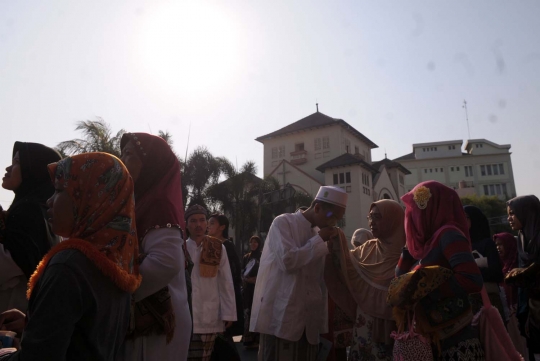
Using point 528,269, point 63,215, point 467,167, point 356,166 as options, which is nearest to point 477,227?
point 528,269

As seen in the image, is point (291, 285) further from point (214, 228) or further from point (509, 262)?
point (509, 262)

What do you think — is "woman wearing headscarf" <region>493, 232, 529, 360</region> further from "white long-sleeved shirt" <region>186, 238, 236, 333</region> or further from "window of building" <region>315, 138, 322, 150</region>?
"window of building" <region>315, 138, 322, 150</region>

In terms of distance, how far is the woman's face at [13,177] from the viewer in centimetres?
297

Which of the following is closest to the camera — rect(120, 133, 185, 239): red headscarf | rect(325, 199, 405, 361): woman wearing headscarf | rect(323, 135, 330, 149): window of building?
rect(120, 133, 185, 239): red headscarf

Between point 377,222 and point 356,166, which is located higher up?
point 356,166

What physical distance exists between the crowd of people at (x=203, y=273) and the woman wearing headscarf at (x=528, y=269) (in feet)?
0.04

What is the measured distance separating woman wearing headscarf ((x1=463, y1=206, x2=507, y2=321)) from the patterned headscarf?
3775 millimetres

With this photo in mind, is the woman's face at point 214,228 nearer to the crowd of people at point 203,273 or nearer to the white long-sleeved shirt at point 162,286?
the crowd of people at point 203,273

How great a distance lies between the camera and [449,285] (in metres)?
2.70

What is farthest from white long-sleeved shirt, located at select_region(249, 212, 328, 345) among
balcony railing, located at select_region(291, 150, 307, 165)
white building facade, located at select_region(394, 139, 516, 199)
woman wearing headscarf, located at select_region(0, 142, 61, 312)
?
white building facade, located at select_region(394, 139, 516, 199)

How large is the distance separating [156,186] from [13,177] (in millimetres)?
1272

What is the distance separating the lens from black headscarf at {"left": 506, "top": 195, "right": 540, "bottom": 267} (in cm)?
430

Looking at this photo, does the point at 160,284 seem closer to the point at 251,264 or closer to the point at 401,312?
the point at 401,312

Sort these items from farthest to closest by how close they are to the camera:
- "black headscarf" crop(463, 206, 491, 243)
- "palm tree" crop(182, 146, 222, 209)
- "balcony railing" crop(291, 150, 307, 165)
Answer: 1. "balcony railing" crop(291, 150, 307, 165)
2. "palm tree" crop(182, 146, 222, 209)
3. "black headscarf" crop(463, 206, 491, 243)
